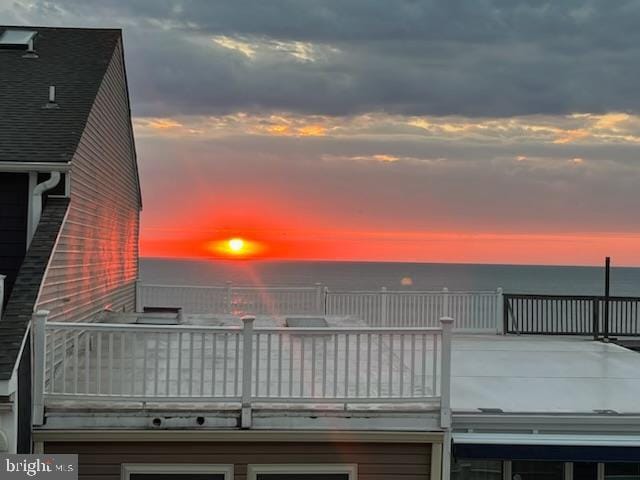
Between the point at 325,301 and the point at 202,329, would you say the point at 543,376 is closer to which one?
the point at 202,329

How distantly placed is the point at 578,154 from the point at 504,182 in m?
10.3

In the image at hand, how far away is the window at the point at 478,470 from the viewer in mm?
6105

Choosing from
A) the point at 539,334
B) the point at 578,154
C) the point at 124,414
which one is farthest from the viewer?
the point at 578,154

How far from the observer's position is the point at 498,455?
5387 millimetres

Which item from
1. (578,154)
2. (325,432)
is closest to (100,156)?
(325,432)

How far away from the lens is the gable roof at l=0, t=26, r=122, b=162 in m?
7.20

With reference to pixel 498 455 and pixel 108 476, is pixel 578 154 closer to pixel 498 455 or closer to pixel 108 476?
pixel 498 455

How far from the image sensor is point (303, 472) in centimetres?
551

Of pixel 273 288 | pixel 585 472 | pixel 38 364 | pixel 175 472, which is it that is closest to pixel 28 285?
pixel 38 364

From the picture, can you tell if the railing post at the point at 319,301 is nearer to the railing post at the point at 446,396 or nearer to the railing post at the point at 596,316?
the railing post at the point at 596,316

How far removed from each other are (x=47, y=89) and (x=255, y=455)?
21.1ft

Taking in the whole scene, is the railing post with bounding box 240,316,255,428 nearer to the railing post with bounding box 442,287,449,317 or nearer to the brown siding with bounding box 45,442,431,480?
the brown siding with bounding box 45,442,431,480

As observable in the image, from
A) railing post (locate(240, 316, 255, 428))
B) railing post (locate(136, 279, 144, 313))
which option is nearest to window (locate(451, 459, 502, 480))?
railing post (locate(240, 316, 255, 428))

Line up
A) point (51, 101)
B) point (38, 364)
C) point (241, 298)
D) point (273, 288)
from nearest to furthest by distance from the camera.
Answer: point (38, 364) < point (51, 101) < point (273, 288) < point (241, 298)
